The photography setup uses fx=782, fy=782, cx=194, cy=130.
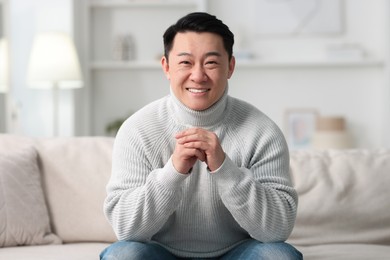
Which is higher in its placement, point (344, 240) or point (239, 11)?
point (239, 11)

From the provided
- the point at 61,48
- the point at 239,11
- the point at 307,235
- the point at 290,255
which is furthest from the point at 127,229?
the point at 239,11

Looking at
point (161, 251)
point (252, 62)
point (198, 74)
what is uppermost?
point (198, 74)

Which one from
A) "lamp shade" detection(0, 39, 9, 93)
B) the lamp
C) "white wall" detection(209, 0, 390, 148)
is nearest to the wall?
"white wall" detection(209, 0, 390, 148)

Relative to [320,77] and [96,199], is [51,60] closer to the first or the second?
[320,77]

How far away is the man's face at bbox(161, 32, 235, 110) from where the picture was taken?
6.60 ft

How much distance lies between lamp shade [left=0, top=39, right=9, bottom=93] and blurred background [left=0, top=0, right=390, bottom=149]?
0.62 ft

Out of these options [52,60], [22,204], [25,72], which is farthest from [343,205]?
[25,72]

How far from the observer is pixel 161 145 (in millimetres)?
2113

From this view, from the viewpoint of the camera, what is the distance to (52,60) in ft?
17.1

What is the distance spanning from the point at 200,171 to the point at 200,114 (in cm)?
15

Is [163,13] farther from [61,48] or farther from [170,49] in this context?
[170,49]

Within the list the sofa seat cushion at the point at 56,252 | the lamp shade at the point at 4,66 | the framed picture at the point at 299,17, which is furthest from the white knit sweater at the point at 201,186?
the framed picture at the point at 299,17

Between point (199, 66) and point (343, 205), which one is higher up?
point (199, 66)

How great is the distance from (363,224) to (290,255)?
77cm
